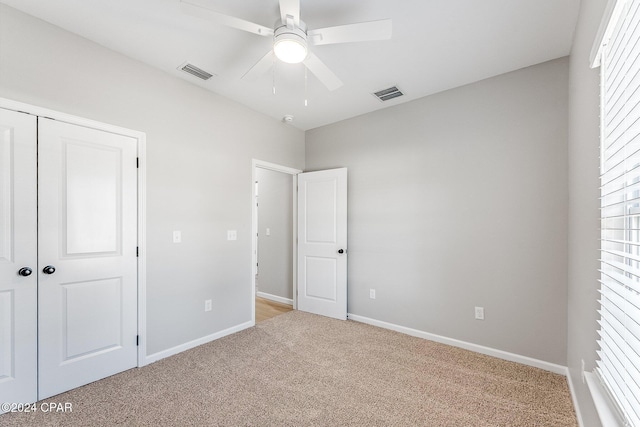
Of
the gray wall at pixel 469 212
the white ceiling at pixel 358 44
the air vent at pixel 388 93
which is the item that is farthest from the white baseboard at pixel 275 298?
the air vent at pixel 388 93

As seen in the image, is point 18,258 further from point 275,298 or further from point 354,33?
point 275,298

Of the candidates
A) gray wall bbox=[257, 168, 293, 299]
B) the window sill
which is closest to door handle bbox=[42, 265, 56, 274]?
gray wall bbox=[257, 168, 293, 299]

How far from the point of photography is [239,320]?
11.2ft

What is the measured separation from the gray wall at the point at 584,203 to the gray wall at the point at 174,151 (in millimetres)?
3091

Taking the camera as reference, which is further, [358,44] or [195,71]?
[195,71]

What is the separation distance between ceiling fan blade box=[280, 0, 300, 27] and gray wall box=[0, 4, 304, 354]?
168cm

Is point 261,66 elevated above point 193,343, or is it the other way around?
point 261,66

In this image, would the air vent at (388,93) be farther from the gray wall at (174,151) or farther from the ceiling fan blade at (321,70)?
the gray wall at (174,151)

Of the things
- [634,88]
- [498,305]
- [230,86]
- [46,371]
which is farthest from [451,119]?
[46,371]

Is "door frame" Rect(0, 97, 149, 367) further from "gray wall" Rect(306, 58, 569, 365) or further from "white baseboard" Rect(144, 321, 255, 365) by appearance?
"gray wall" Rect(306, 58, 569, 365)

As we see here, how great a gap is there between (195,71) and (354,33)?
1747 millimetres

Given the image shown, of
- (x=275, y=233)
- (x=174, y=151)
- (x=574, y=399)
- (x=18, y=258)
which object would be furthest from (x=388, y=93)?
(x=18, y=258)

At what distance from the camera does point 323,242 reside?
400 cm

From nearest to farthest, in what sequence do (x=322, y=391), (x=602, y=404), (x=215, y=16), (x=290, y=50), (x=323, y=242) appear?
(x=602, y=404)
(x=215, y=16)
(x=290, y=50)
(x=322, y=391)
(x=323, y=242)
